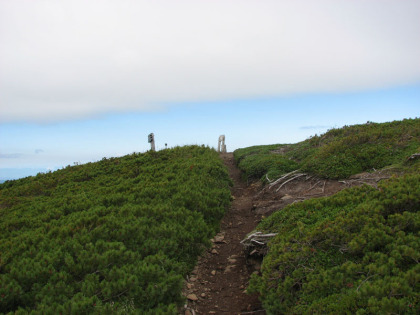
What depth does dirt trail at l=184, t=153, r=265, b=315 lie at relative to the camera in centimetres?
630

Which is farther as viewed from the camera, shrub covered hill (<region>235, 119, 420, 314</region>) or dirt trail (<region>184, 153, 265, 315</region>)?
dirt trail (<region>184, 153, 265, 315</region>)

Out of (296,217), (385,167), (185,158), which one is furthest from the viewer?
(185,158)

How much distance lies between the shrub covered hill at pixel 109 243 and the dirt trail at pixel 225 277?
426 mm

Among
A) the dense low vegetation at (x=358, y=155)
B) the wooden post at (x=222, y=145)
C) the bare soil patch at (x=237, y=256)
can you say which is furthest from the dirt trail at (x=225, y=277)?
the wooden post at (x=222, y=145)

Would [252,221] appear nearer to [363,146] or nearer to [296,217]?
[296,217]

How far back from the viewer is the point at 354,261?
519cm

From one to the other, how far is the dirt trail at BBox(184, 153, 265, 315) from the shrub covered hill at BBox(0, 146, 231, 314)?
1.40 ft

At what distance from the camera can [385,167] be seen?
34.3 feet

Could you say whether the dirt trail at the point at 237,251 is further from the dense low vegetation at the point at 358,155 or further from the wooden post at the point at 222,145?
the wooden post at the point at 222,145

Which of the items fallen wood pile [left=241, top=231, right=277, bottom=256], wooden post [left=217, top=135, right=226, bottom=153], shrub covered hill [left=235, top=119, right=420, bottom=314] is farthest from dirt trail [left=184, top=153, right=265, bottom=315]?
wooden post [left=217, top=135, right=226, bottom=153]

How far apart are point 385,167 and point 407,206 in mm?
5171

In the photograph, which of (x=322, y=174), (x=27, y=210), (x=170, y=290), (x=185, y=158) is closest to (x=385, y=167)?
(x=322, y=174)

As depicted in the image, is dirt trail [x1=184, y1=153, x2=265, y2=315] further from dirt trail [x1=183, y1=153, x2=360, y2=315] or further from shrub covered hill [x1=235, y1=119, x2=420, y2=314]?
shrub covered hill [x1=235, y1=119, x2=420, y2=314]

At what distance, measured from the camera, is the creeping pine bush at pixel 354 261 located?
4117mm
